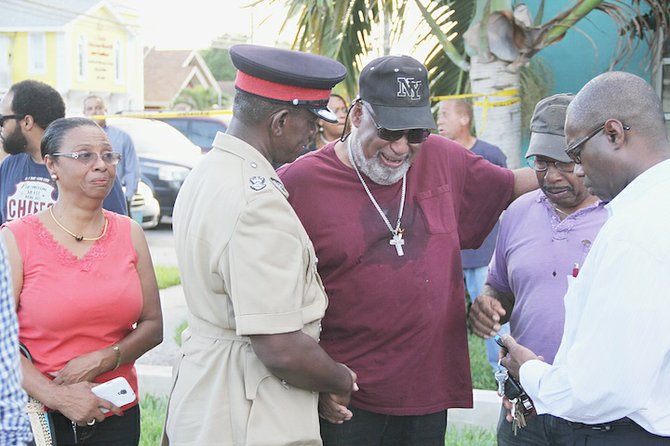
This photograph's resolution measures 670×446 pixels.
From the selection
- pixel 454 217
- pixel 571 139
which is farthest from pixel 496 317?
pixel 571 139

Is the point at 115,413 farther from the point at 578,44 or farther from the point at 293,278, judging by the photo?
the point at 578,44

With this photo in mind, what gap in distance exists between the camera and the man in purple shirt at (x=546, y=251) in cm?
331

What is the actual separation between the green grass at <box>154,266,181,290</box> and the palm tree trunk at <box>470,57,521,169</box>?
15.5 ft

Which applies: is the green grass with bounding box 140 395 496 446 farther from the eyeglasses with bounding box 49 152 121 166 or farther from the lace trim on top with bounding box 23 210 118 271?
the eyeglasses with bounding box 49 152 121 166

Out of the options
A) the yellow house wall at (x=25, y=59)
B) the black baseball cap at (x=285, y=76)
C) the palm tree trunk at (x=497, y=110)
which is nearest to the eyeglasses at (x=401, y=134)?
the black baseball cap at (x=285, y=76)

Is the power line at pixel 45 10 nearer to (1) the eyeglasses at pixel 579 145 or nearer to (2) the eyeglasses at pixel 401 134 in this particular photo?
(2) the eyeglasses at pixel 401 134

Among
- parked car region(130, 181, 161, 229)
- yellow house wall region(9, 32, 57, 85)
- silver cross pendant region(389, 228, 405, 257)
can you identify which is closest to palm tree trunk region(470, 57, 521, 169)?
silver cross pendant region(389, 228, 405, 257)

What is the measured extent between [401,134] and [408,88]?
6.8 inches

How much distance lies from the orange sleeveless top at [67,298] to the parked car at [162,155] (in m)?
12.0

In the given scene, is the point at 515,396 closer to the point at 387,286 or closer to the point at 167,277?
the point at 387,286

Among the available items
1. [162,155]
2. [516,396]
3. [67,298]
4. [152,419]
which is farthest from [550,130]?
[162,155]

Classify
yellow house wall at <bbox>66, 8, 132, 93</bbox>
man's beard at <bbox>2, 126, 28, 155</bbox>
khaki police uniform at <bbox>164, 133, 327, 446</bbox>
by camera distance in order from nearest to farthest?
khaki police uniform at <bbox>164, 133, 327, 446</bbox> → man's beard at <bbox>2, 126, 28, 155</bbox> → yellow house wall at <bbox>66, 8, 132, 93</bbox>

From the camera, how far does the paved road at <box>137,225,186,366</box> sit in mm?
7205

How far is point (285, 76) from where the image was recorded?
276cm
